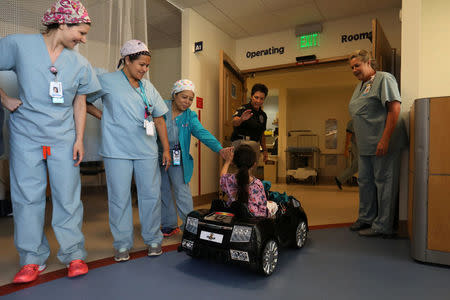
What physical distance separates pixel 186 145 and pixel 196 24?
2375mm

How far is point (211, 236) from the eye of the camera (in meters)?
1.68

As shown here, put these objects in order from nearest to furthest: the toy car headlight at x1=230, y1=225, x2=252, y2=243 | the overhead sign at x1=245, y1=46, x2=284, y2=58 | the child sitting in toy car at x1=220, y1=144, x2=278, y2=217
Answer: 1. the toy car headlight at x1=230, y1=225, x2=252, y2=243
2. the child sitting in toy car at x1=220, y1=144, x2=278, y2=217
3. the overhead sign at x1=245, y1=46, x2=284, y2=58

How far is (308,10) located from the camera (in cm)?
398

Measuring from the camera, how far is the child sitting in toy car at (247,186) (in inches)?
66.7

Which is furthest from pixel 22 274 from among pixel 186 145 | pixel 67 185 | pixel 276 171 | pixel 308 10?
pixel 276 171

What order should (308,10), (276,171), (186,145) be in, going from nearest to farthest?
(186,145) < (308,10) < (276,171)

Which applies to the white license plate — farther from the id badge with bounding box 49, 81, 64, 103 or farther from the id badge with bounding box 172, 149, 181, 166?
the id badge with bounding box 49, 81, 64, 103

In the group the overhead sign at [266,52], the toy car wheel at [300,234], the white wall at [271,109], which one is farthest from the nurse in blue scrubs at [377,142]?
the white wall at [271,109]

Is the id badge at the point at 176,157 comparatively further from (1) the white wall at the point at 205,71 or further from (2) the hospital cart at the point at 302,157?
(2) the hospital cart at the point at 302,157

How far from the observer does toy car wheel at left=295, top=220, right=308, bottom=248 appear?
2.12 meters

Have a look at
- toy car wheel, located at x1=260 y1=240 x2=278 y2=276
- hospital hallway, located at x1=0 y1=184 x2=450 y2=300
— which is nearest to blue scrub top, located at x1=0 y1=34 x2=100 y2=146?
hospital hallway, located at x1=0 y1=184 x2=450 y2=300

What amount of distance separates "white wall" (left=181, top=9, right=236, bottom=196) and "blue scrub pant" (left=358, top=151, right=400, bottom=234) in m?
2.23

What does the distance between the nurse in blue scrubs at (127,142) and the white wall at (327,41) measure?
322 centimetres

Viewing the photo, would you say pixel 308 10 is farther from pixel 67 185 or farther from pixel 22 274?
pixel 22 274
